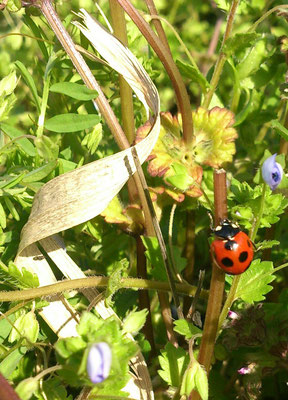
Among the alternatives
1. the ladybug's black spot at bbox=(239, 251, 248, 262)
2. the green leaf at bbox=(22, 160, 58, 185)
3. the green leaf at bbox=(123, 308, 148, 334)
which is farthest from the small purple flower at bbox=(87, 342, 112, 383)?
the green leaf at bbox=(22, 160, 58, 185)

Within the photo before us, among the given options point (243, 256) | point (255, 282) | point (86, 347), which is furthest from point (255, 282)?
point (86, 347)

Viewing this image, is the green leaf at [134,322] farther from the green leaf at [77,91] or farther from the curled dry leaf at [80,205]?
the green leaf at [77,91]

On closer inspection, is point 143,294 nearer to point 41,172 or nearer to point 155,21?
point 41,172

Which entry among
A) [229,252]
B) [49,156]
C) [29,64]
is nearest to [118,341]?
[229,252]

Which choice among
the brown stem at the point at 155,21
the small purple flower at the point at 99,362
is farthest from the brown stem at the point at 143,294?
the small purple flower at the point at 99,362

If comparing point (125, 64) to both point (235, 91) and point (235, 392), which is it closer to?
point (235, 91)
